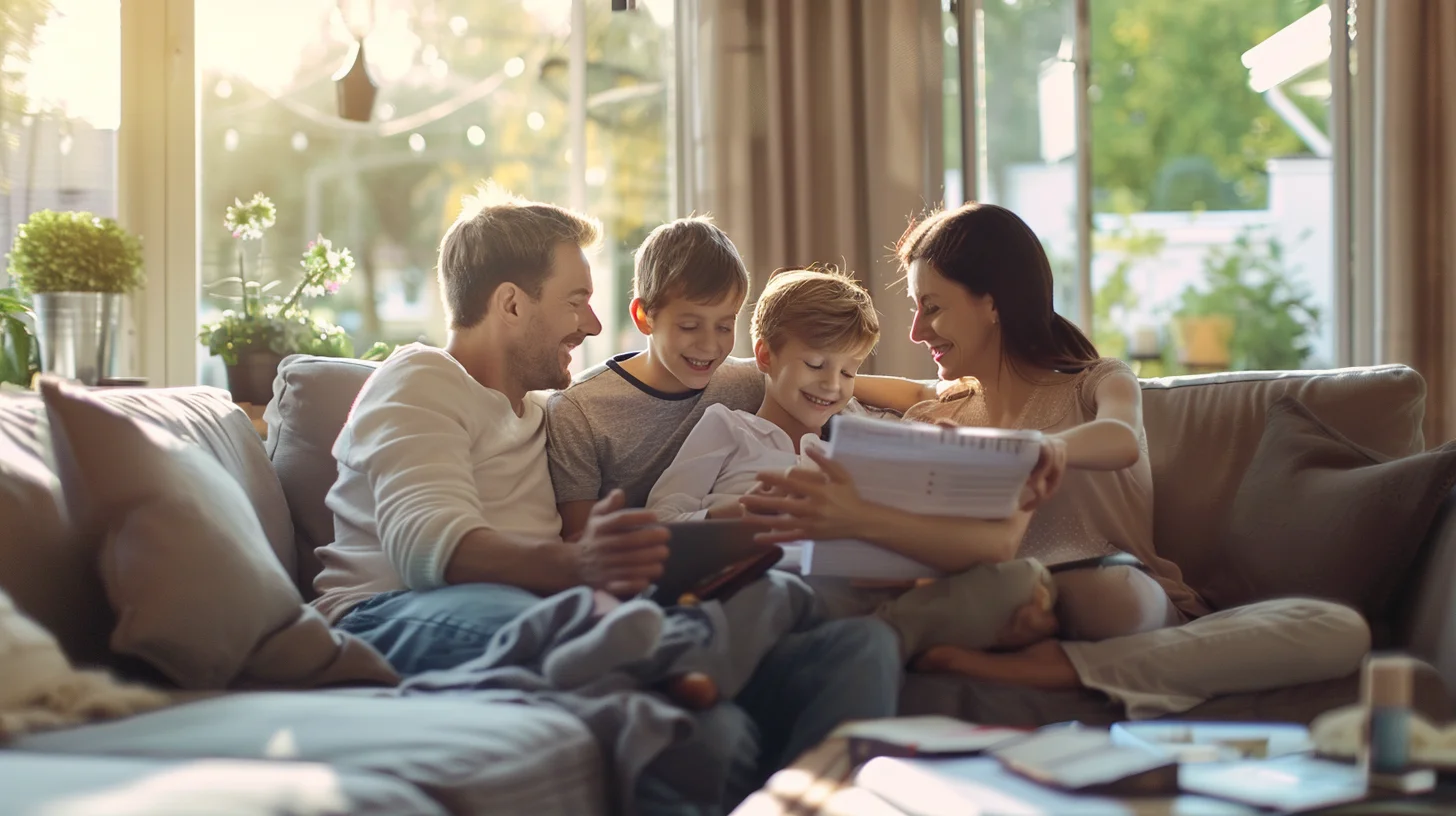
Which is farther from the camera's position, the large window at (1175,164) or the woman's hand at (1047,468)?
the large window at (1175,164)

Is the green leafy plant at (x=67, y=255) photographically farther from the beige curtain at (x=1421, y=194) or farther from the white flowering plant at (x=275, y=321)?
the beige curtain at (x=1421, y=194)

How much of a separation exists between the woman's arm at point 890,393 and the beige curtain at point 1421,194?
191 centimetres

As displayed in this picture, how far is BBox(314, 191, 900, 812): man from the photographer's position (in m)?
1.62

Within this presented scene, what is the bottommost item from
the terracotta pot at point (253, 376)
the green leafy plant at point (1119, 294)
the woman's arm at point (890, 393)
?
the woman's arm at point (890, 393)

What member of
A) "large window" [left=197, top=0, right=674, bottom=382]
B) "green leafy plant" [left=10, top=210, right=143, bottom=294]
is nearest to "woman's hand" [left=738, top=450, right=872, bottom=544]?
"green leafy plant" [left=10, top=210, right=143, bottom=294]

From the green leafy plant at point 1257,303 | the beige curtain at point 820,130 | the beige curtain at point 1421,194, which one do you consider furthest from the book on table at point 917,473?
the green leafy plant at point 1257,303

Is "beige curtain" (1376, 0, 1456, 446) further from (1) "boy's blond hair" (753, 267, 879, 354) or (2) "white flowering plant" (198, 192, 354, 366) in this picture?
(2) "white flowering plant" (198, 192, 354, 366)

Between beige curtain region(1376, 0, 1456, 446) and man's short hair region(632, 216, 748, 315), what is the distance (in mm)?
2324

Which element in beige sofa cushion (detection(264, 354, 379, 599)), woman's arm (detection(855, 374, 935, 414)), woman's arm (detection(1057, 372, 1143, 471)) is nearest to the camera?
woman's arm (detection(1057, 372, 1143, 471))

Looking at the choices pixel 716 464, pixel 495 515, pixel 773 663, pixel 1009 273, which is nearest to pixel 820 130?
pixel 1009 273

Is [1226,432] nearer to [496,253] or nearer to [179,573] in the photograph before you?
[496,253]

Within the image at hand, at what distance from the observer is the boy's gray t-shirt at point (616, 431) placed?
7.07 ft

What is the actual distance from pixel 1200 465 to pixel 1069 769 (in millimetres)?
1297

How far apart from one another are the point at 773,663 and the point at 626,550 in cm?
24
